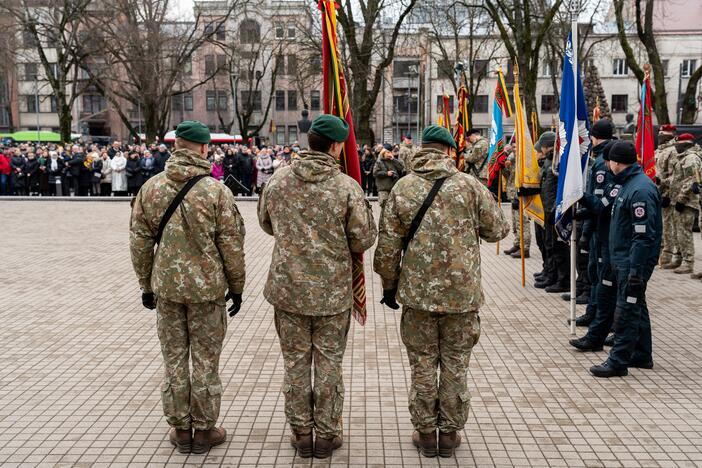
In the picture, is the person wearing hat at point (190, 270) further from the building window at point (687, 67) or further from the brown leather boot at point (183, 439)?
the building window at point (687, 67)

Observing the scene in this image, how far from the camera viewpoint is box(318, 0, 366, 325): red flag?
488 cm

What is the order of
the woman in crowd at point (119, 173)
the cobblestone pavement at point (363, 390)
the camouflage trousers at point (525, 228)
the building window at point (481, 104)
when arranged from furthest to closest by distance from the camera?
the building window at point (481, 104)
the woman in crowd at point (119, 173)
the camouflage trousers at point (525, 228)
the cobblestone pavement at point (363, 390)

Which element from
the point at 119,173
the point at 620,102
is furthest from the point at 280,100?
the point at 119,173

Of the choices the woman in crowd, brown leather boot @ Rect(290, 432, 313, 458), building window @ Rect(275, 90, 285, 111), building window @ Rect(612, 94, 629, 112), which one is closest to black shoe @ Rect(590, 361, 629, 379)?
brown leather boot @ Rect(290, 432, 313, 458)

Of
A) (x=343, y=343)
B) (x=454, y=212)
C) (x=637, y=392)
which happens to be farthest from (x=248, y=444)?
(x=637, y=392)

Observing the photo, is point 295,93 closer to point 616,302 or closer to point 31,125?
point 31,125

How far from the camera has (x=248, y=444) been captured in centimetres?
468

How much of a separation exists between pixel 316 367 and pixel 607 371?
115 inches

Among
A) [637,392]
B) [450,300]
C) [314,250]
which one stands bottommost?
[637,392]

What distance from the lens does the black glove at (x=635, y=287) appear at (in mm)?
5859

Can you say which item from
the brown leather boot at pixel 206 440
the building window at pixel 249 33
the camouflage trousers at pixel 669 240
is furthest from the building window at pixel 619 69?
the brown leather boot at pixel 206 440

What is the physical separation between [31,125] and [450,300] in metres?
74.5

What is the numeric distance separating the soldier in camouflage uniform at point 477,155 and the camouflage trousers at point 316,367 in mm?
9124

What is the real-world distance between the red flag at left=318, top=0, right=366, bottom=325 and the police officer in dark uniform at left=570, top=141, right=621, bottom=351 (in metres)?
2.83
